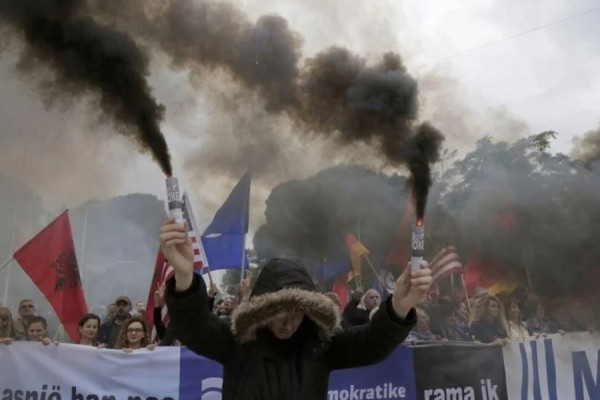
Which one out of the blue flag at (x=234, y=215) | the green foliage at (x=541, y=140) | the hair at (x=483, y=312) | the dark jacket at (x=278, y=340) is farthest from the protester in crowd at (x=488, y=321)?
the green foliage at (x=541, y=140)

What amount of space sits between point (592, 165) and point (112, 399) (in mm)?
10555

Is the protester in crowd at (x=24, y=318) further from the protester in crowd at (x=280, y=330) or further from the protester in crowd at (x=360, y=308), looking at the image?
the protester in crowd at (x=280, y=330)

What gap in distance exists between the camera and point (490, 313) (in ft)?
18.0

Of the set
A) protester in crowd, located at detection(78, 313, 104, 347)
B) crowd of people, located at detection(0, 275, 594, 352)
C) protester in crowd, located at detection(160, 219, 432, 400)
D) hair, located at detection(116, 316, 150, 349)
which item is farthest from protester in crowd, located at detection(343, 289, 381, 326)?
protester in crowd, located at detection(160, 219, 432, 400)

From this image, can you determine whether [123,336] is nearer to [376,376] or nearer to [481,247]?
[376,376]

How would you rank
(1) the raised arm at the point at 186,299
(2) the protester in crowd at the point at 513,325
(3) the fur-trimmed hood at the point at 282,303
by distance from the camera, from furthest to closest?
(2) the protester in crowd at the point at 513,325 → (3) the fur-trimmed hood at the point at 282,303 → (1) the raised arm at the point at 186,299

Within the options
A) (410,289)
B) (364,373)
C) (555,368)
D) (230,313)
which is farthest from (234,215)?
(410,289)

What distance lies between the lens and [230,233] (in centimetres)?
843

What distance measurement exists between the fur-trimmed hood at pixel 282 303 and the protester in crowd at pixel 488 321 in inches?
139

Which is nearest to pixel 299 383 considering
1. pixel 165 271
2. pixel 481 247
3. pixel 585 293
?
pixel 165 271

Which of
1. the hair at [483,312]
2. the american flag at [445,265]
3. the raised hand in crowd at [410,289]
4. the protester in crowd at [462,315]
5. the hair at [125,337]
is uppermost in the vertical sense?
the american flag at [445,265]

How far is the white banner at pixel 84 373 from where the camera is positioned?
13.6ft

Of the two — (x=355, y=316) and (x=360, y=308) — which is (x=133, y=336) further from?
(x=360, y=308)

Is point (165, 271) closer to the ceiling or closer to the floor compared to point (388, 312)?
closer to the ceiling
